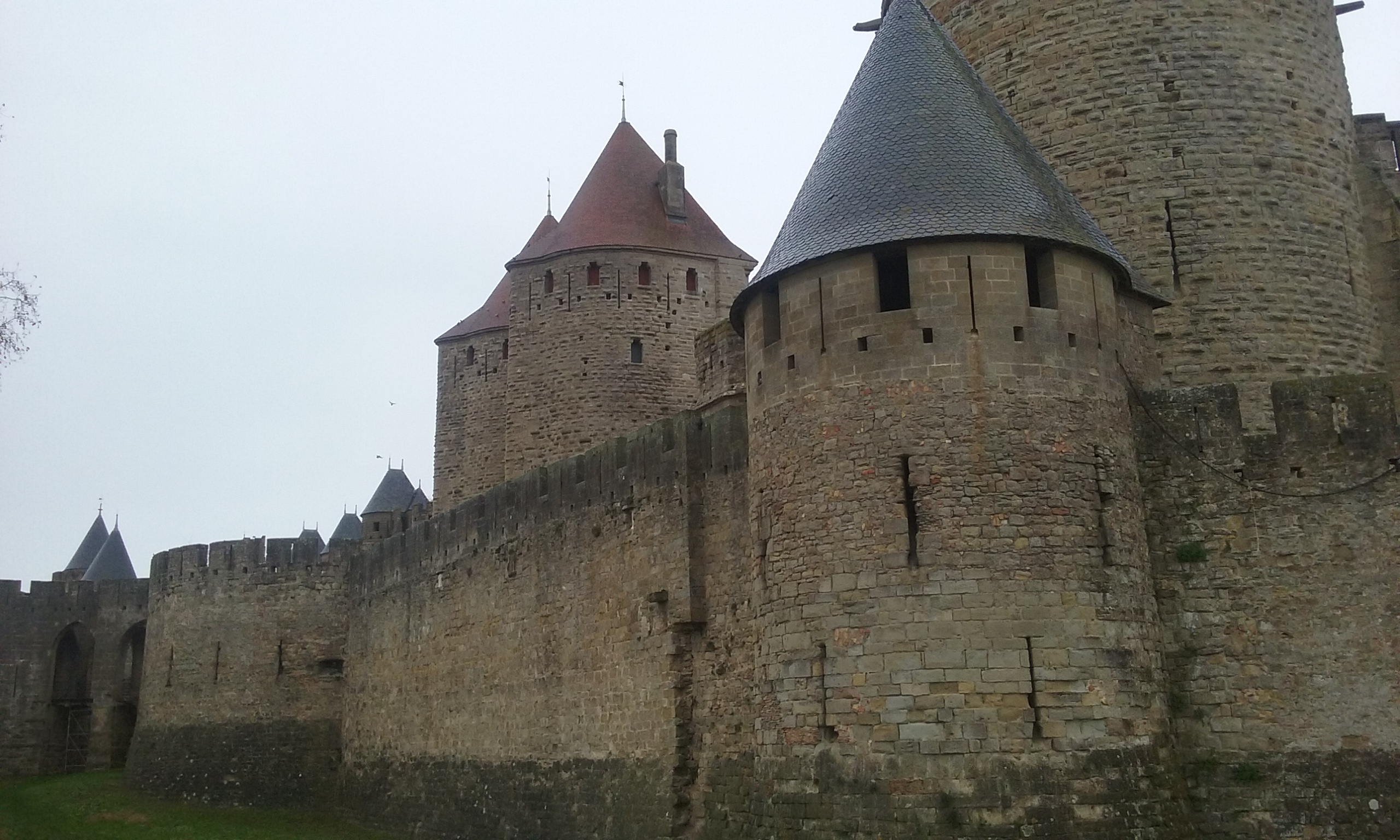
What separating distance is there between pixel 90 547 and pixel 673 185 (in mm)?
33271

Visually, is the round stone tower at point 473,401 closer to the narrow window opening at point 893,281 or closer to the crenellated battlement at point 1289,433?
the narrow window opening at point 893,281

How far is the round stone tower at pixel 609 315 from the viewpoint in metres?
30.5

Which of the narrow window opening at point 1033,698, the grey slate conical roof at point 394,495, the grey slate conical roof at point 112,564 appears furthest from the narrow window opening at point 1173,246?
the grey slate conical roof at point 112,564

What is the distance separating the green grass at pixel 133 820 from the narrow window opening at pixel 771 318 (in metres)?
13.6

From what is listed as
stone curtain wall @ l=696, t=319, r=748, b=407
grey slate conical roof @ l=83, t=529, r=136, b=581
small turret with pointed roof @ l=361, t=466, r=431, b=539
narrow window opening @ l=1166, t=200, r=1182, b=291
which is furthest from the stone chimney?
grey slate conical roof @ l=83, t=529, r=136, b=581

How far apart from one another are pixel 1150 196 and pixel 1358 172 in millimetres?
2977

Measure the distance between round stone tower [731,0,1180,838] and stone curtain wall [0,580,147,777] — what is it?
3071cm

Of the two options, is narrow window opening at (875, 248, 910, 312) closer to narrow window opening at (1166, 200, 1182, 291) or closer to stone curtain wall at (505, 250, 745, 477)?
narrow window opening at (1166, 200, 1182, 291)

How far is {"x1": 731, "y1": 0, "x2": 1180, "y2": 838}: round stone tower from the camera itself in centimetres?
1188

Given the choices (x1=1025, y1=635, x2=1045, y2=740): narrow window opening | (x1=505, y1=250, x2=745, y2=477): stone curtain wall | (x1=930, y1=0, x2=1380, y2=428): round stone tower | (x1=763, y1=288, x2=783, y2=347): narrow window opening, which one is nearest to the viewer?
(x1=1025, y1=635, x2=1045, y2=740): narrow window opening

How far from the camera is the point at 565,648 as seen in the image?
1914cm

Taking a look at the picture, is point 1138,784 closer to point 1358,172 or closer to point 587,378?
point 1358,172

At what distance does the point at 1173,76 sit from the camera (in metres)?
16.9

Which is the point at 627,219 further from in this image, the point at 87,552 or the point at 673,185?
the point at 87,552
